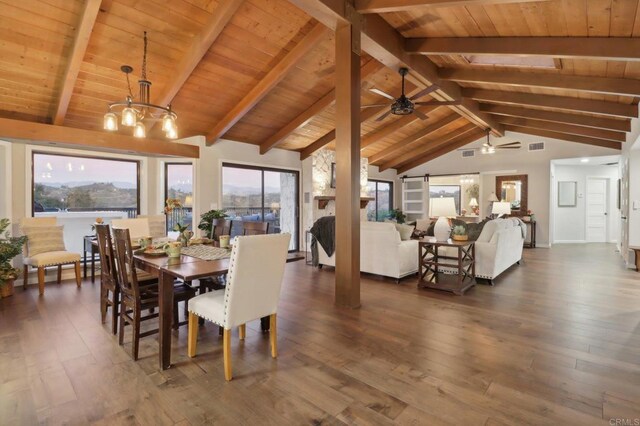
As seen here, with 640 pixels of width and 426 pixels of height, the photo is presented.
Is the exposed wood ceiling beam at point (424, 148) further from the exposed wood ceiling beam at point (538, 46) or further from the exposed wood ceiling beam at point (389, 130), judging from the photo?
the exposed wood ceiling beam at point (538, 46)

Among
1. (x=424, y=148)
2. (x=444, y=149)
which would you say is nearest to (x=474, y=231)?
(x=424, y=148)

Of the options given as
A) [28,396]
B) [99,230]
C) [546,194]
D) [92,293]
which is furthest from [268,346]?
[546,194]

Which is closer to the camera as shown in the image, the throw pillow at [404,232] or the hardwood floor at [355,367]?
the hardwood floor at [355,367]

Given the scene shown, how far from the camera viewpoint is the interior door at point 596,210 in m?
9.64

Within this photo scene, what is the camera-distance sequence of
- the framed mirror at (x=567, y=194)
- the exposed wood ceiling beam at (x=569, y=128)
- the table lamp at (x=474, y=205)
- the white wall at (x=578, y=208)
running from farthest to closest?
the table lamp at (x=474, y=205)
the framed mirror at (x=567, y=194)
the white wall at (x=578, y=208)
the exposed wood ceiling beam at (x=569, y=128)

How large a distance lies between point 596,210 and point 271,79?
34.2ft

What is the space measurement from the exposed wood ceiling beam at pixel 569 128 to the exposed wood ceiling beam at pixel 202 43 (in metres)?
7.60

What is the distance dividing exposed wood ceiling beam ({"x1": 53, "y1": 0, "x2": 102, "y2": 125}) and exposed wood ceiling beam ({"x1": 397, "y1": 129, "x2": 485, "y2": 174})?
31.2ft

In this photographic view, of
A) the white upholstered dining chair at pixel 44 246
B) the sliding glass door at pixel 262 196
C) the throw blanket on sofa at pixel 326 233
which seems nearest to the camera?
the white upholstered dining chair at pixel 44 246

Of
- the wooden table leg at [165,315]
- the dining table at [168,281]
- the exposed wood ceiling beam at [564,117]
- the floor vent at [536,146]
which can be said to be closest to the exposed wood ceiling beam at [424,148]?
the floor vent at [536,146]

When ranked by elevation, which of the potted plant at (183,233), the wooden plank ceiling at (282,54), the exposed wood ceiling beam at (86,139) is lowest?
the potted plant at (183,233)

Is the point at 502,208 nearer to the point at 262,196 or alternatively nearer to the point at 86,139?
the point at 262,196

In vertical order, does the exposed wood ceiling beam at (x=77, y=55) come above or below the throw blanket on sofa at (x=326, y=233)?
above

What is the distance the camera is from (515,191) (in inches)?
380
